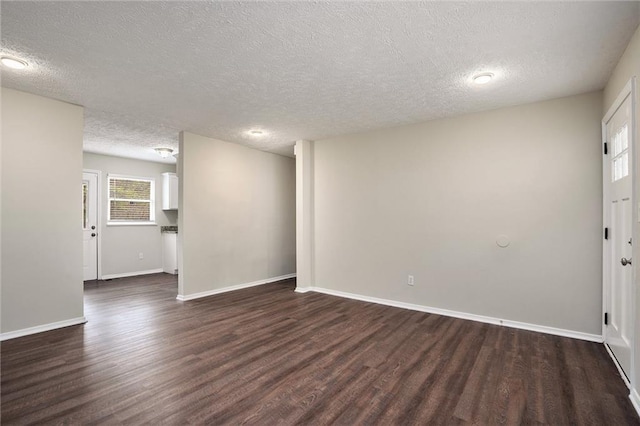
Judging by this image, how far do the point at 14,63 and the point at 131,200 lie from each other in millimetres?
4622

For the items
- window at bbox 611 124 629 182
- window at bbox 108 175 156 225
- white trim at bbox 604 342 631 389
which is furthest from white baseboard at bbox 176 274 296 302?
window at bbox 611 124 629 182

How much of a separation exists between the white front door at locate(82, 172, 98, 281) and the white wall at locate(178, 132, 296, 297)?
2724 mm

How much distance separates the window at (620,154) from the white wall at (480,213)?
409 millimetres

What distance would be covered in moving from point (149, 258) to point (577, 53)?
764cm

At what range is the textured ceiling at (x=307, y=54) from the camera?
6.48 feet

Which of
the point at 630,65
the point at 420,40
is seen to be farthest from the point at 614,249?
the point at 420,40

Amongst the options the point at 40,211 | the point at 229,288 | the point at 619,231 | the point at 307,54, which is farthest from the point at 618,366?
the point at 40,211

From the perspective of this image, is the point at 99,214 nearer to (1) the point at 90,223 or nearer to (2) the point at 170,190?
(1) the point at 90,223

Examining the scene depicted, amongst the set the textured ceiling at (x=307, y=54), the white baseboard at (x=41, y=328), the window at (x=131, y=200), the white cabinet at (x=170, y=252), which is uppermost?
the textured ceiling at (x=307, y=54)

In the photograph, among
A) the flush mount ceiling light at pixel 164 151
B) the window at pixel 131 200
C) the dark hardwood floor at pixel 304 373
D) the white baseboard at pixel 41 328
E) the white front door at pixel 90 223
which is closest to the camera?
the dark hardwood floor at pixel 304 373

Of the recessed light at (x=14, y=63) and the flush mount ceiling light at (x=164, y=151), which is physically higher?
the recessed light at (x=14, y=63)

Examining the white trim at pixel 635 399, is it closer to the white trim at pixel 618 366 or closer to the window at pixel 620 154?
the white trim at pixel 618 366

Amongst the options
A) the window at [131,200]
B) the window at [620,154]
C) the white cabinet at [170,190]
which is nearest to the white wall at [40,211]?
the window at [131,200]

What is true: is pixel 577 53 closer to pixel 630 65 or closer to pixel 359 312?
pixel 630 65
